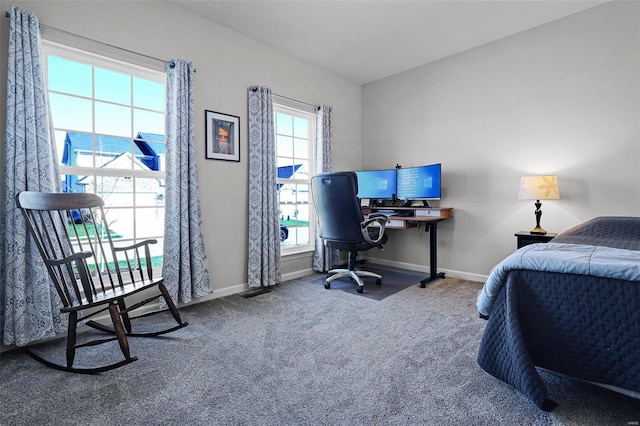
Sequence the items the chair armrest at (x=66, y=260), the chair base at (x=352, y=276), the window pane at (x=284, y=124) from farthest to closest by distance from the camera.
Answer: the window pane at (x=284, y=124) < the chair base at (x=352, y=276) < the chair armrest at (x=66, y=260)

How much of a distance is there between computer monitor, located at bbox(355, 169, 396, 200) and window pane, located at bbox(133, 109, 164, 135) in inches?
100

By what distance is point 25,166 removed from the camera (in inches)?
79.8

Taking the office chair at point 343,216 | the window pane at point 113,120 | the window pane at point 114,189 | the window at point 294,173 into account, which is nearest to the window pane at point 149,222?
the window pane at point 114,189

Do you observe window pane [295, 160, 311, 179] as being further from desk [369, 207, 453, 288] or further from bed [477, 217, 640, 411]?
bed [477, 217, 640, 411]

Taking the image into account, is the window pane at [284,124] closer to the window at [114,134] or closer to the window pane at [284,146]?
the window pane at [284,146]

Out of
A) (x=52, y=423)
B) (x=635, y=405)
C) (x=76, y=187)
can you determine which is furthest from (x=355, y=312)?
(x=76, y=187)

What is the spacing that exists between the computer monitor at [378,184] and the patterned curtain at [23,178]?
3.33 metres

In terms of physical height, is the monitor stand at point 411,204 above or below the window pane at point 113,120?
below

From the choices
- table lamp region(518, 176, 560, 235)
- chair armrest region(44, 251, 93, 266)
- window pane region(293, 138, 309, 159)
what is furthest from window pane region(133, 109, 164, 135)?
table lamp region(518, 176, 560, 235)

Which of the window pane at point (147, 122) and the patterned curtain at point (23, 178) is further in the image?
the window pane at point (147, 122)

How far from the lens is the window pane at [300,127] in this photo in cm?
408

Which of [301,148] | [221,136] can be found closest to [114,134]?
[221,136]

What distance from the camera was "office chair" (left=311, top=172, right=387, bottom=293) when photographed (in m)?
3.05

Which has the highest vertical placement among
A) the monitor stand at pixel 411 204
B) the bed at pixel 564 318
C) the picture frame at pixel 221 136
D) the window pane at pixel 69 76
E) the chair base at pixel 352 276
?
the window pane at pixel 69 76
